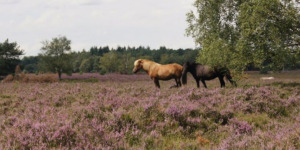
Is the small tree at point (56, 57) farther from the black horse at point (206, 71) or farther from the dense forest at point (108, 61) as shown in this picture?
the black horse at point (206, 71)

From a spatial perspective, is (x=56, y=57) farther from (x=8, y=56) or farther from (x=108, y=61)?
(x=108, y=61)

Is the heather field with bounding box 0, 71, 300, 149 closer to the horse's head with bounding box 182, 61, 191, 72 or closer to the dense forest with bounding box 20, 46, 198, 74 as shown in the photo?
the horse's head with bounding box 182, 61, 191, 72

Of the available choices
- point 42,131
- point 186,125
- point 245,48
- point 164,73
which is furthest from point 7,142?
point 245,48

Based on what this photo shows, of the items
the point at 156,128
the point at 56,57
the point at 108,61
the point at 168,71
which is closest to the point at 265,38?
the point at 168,71

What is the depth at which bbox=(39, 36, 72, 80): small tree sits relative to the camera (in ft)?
181

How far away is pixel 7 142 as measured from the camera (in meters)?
4.68

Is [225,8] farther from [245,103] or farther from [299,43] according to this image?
[245,103]

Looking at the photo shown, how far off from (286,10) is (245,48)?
3490 millimetres

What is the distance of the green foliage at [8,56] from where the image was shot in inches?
2039

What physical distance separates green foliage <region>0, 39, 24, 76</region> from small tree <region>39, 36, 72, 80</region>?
4.85m

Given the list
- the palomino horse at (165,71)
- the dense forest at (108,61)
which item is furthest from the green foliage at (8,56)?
the palomino horse at (165,71)

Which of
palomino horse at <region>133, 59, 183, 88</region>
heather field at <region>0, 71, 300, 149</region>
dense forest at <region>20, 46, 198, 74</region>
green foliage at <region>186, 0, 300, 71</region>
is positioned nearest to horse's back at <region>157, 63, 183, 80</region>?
palomino horse at <region>133, 59, 183, 88</region>

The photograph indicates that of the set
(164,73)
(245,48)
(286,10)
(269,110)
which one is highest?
(286,10)

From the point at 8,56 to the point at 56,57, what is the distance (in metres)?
9.28
